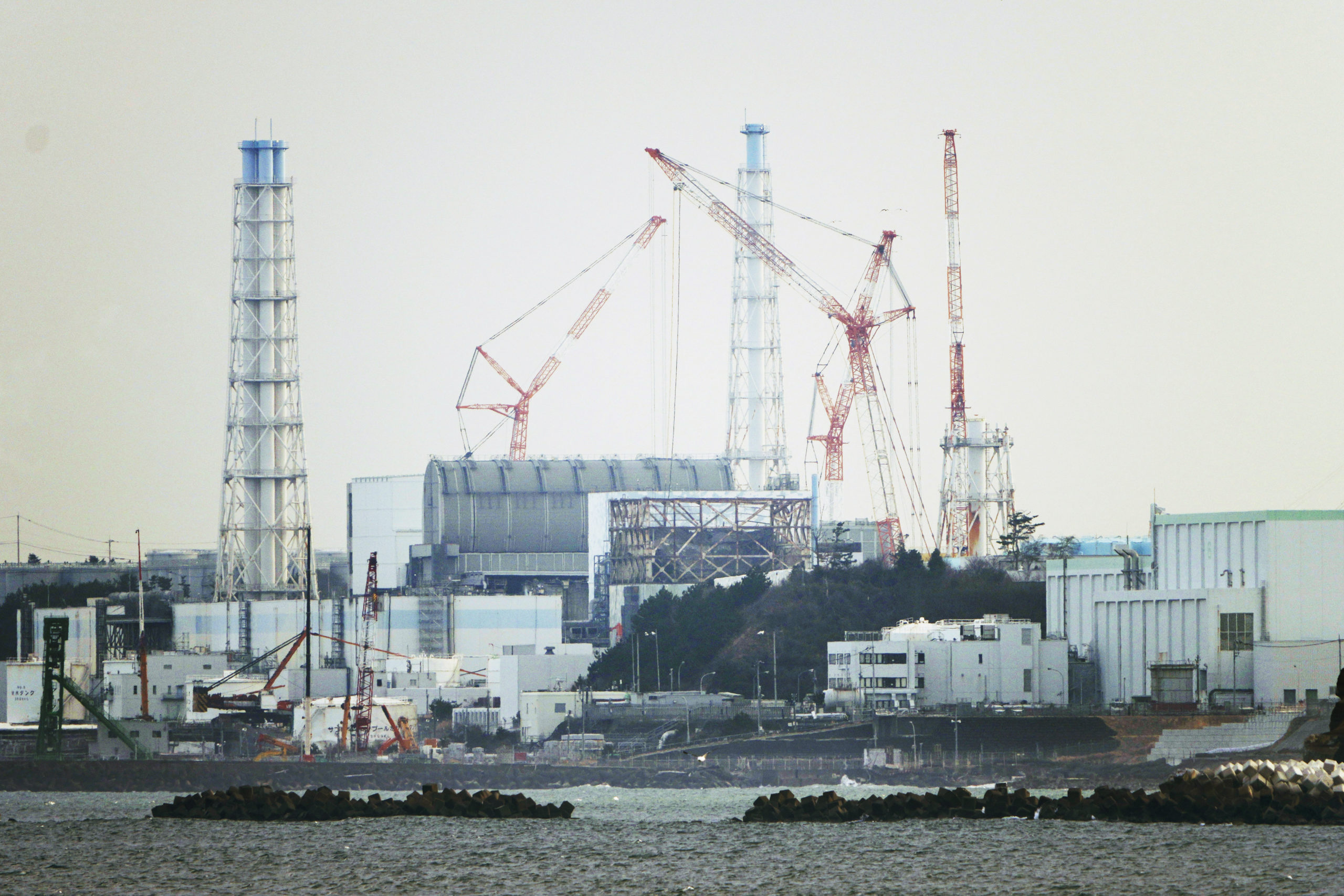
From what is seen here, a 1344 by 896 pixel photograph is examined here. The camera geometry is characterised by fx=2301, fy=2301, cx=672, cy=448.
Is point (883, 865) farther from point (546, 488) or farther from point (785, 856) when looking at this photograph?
point (546, 488)

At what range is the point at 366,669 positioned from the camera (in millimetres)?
114500

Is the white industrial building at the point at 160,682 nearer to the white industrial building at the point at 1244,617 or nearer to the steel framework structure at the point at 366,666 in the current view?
the steel framework structure at the point at 366,666

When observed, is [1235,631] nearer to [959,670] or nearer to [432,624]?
[959,670]

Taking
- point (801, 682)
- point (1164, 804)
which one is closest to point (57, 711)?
point (801, 682)

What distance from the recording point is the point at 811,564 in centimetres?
13788

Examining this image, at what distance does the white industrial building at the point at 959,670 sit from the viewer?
327 feet

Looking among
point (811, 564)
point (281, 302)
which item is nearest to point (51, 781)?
point (281, 302)

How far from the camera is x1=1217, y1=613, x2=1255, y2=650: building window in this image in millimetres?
91750

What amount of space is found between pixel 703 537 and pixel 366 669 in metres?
29.9

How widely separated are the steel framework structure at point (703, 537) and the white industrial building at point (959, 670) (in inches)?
1317

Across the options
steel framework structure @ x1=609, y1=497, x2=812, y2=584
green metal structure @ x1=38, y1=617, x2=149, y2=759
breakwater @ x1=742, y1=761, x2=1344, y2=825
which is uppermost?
steel framework structure @ x1=609, y1=497, x2=812, y2=584

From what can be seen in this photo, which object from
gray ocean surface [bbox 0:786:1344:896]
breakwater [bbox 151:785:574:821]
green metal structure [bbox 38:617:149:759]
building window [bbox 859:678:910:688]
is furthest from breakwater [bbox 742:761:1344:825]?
green metal structure [bbox 38:617:149:759]

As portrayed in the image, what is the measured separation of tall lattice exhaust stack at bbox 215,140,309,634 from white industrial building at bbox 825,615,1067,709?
148ft

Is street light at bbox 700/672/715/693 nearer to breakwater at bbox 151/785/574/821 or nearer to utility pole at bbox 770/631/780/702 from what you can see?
utility pole at bbox 770/631/780/702
